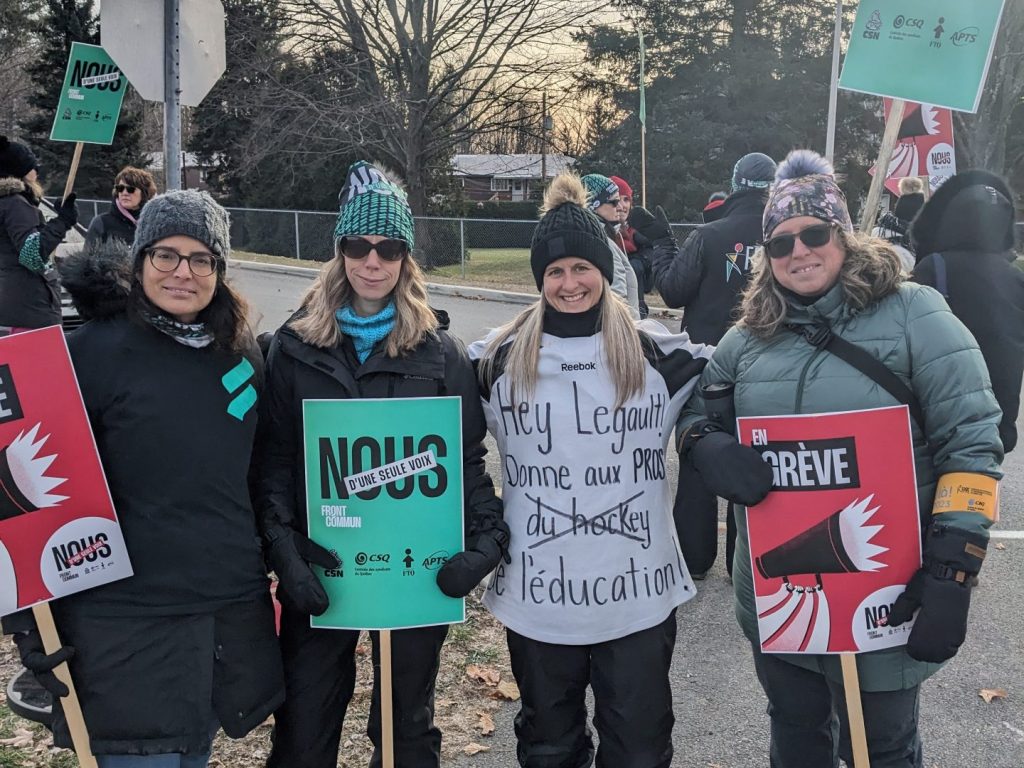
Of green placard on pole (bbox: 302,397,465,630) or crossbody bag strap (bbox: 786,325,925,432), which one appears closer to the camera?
crossbody bag strap (bbox: 786,325,925,432)

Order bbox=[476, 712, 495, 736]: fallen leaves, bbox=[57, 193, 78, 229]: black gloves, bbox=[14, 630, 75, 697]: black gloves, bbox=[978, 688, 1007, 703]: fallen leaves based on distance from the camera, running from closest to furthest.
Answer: bbox=[14, 630, 75, 697]: black gloves → bbox=[476, 712, 495, 736]: fallen leaves → bbox=[978, 688, 1007, 703]: fallen leaves → bbox=[57, 193, 78, 229]: black gloves

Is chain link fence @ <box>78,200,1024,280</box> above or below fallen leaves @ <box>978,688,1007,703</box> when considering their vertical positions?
above

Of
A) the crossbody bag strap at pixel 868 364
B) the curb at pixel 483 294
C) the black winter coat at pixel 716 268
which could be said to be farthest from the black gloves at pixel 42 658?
the curb at pixel 483 294

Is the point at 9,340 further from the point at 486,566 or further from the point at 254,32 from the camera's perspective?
the point at 254,32

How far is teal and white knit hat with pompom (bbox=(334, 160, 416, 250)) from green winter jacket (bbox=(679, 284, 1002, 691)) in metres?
1.17

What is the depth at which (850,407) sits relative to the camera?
240cm

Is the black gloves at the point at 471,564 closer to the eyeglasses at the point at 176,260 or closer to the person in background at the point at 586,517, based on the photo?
the person in background at the point at 586,517

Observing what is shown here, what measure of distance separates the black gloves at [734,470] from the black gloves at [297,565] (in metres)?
1.18

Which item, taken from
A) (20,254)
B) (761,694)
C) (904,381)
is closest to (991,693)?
(761,694)

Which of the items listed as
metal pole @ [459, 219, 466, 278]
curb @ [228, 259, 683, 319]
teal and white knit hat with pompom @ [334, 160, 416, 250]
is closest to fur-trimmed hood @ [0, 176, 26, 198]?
teal and white knit hat with pompom @ [334, 160, 416, 250]

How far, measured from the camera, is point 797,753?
261 centimetres

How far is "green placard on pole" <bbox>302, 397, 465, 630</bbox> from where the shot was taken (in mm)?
2590

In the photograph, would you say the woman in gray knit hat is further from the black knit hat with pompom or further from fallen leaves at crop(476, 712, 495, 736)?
fallen leaves at crop(476, 712, 495, 736)

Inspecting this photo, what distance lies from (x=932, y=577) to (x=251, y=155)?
23414mm
